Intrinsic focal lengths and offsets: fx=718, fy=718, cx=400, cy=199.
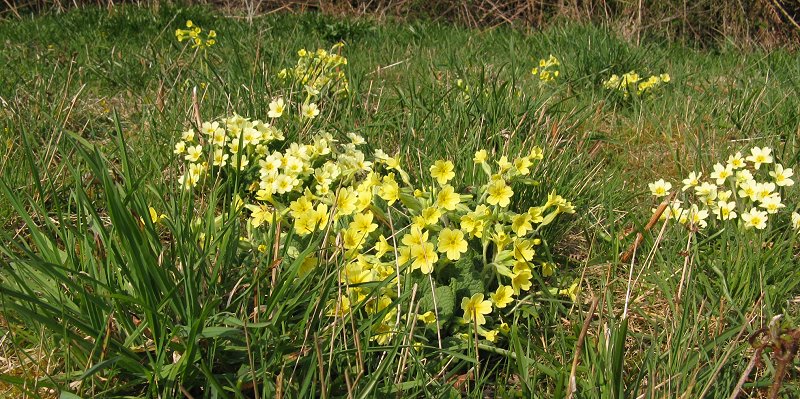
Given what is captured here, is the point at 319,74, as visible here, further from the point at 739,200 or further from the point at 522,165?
the point at 739,200

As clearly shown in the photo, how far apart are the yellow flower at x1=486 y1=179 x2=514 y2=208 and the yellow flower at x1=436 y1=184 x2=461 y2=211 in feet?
0.32

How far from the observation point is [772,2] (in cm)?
681

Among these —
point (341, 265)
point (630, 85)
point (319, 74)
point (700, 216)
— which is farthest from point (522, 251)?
point (630, 85)

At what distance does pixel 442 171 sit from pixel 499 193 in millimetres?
170

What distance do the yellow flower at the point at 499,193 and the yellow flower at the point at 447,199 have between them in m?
0.10

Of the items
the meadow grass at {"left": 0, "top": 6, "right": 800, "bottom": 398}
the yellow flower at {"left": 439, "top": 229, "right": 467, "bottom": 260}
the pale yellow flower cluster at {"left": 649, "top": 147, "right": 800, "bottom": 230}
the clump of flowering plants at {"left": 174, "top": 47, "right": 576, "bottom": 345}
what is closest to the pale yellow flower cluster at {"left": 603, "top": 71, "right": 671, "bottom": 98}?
the meadow grass at {"left": 0, "top": 6, "right": 800, "bottom": 398}

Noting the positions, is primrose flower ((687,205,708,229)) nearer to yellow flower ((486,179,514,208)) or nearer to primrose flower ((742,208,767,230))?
primrose flower ((742,208,767,230))

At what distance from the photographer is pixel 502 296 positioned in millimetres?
1680

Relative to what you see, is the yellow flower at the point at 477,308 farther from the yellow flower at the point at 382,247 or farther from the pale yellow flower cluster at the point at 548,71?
the pale yellow flower cluster at the point at 548,71

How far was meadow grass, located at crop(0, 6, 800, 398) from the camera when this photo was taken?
1.36 m

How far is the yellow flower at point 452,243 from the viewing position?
163 cm

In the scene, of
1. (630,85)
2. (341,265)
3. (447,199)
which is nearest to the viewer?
(341,265)

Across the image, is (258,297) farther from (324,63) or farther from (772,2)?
(772,2)

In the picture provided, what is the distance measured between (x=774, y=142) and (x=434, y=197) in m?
1.66
